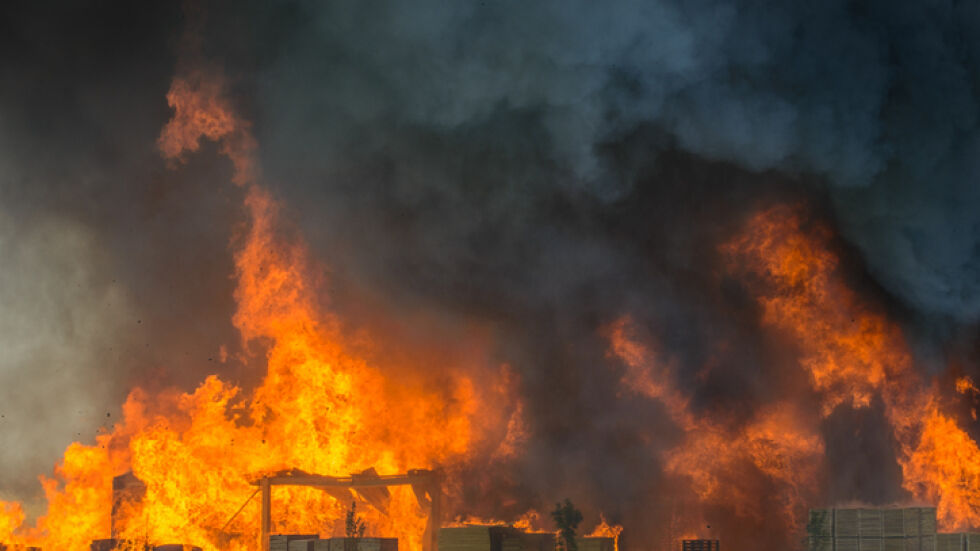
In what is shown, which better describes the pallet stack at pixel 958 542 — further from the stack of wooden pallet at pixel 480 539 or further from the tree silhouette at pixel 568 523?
the stack of wooden pallet at pixel 480 539

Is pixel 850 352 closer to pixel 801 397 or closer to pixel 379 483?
pixel 801 397

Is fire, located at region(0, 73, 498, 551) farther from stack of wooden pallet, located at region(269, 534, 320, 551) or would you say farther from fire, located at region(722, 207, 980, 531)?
fire, located at region(722, 207, 980, 531)

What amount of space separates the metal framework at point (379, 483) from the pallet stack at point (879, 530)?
15644 millimetres

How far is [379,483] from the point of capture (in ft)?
170

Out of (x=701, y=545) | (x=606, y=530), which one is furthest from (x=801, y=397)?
(x=701, y=545)

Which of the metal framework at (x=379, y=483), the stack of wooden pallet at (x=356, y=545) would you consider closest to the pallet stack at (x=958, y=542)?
the metal framework at (x=379, y=483)

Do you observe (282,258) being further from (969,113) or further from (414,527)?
(969,113)

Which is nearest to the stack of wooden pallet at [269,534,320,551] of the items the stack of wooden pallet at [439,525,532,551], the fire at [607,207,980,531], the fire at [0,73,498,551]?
the fire at [0,73,498,551]

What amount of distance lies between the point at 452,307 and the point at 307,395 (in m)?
7.95

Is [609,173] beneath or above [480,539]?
above

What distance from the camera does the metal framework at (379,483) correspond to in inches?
2035

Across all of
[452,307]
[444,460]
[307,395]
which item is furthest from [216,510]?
[452,307]

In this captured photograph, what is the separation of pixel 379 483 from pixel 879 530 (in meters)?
19.9

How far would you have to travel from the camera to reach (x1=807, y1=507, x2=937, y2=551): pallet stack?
145 ft
